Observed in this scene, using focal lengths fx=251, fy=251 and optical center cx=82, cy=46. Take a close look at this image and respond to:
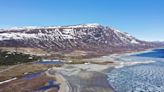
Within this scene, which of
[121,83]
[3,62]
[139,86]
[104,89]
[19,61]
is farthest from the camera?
[19,61]

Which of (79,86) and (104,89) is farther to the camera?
(79,86)

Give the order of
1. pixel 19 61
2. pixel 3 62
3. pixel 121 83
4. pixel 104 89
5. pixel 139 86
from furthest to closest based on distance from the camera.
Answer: pixel 19 61
pixel 3 62
pixel 121 83
pixel 139 86
pixel 104 89

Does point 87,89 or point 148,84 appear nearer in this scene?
point 87,89

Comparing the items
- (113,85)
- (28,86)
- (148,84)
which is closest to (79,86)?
(113,85)

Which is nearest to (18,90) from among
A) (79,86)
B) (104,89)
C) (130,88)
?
(79,86)

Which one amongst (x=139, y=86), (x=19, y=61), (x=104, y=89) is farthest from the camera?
(x=19, y=61)

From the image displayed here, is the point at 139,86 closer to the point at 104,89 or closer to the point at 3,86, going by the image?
the point at 104,89

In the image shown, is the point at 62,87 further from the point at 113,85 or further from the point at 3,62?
the point at 3,62

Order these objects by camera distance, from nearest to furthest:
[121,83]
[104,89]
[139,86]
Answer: [104,89] → [139,86] → [121,83]
